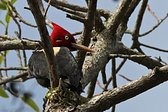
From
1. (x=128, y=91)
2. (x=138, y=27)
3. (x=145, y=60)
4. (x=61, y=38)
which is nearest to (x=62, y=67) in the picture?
(x=61, y=38)

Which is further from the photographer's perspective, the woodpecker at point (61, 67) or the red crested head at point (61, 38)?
the red crested head at point (61, 38)

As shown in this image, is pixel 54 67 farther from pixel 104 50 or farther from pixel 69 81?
pixel 104 50

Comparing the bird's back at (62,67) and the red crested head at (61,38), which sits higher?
the red crested head at (61,38)

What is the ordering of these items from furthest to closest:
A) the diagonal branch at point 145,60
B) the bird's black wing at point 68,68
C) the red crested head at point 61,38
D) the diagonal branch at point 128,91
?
the diagonal branch at point 145,60, the red crested head at point 61,38, the bird's black wing at point 68,68, the diagonal branch at point 128,91

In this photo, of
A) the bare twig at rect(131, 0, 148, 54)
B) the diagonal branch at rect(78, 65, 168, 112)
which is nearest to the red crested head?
the bare twig at rect(131, 0, 148, 54)

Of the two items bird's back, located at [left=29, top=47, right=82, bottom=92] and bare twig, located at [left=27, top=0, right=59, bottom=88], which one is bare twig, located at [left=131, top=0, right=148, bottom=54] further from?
bare twig, located at [left=27, top=0, right=59, bottom=88]

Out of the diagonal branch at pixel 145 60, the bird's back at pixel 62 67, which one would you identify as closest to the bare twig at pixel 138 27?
the diagonal branch at pixel 145 60

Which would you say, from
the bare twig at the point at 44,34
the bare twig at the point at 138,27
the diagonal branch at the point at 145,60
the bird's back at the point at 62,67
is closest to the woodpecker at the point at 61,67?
the bird's back at the point at 62,67

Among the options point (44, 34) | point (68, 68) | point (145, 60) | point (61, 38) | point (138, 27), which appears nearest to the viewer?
point (44, 34)

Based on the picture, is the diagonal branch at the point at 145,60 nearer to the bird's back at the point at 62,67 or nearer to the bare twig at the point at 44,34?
the bird's back at the point at 62,67

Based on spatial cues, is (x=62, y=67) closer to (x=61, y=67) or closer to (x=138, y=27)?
(x=61, y=67)

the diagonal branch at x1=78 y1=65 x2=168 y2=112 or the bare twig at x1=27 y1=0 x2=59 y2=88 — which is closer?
the bare twig at x1=27 y1=0 x2=59 y2=88

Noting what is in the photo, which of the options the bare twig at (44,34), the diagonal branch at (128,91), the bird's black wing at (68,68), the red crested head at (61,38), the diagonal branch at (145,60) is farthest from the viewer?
the diagonal branch at (145,60)

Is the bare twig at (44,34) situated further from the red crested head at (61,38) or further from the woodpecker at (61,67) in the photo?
the red crested head at (61,38)
